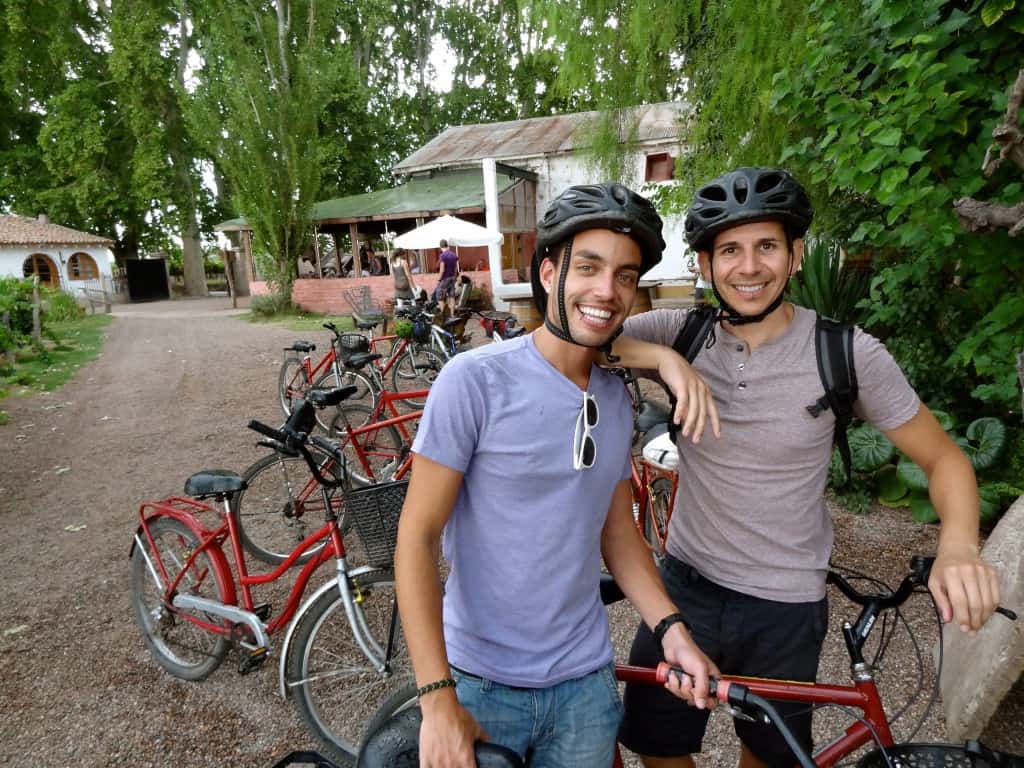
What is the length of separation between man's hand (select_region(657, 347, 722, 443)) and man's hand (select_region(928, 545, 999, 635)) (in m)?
0.54

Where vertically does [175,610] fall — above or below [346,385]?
below

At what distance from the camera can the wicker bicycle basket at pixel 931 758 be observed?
1215 mm

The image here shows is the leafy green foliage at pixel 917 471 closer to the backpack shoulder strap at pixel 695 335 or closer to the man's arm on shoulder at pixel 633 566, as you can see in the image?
the backpack shoulder strap at pixel 695 335

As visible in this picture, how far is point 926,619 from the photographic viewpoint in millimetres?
3514

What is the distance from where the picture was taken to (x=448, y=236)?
14.8m

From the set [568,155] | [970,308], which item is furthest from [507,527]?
[568,155]

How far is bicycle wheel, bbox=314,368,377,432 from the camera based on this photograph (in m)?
6.52

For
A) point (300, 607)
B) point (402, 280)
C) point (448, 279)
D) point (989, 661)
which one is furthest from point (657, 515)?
point (402, 280)

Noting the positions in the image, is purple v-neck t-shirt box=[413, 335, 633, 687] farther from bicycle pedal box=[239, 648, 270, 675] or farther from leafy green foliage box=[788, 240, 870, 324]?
leafy green foliage box=[788, 240, 870, 324]

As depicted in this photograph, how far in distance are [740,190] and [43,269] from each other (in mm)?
34028

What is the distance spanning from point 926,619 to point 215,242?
4098 centimetres

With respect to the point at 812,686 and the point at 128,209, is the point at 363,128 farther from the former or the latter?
the point at 812,686

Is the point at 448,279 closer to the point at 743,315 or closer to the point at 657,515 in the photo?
the point at 657,515

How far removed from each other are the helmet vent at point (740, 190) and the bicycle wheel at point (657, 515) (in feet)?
8.50
